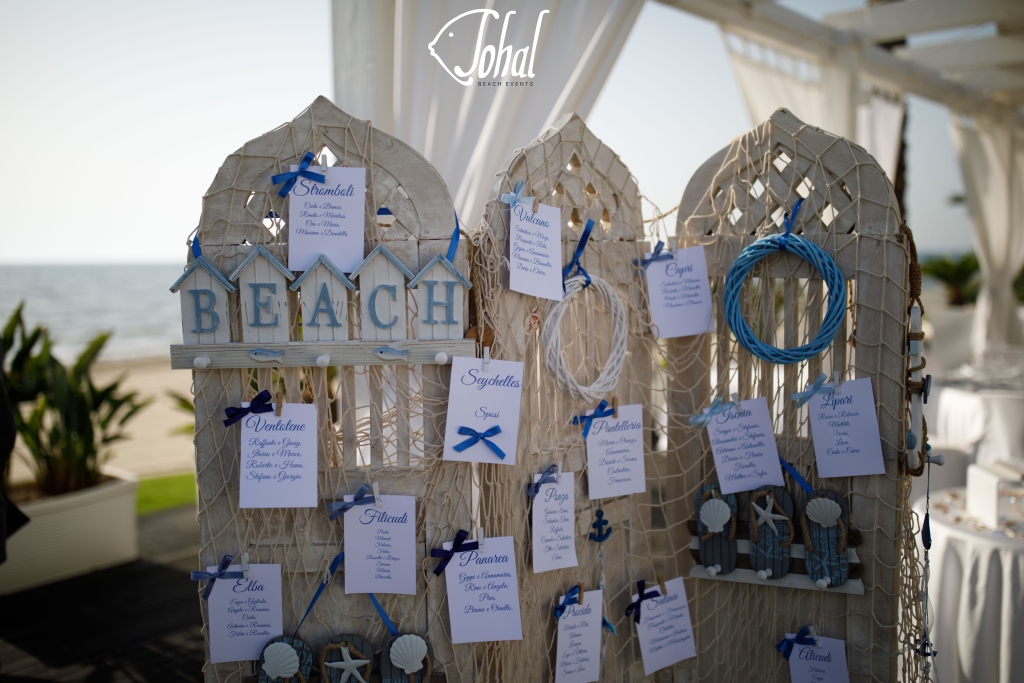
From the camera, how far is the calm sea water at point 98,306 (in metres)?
18.5

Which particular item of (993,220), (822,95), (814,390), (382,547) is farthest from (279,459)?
(993,220)

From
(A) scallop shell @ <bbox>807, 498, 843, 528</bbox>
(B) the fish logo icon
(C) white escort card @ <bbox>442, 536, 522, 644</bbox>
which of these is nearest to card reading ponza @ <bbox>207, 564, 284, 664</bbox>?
(C) white escort card @ <bbox>442, 536, 522, 644</bbox>

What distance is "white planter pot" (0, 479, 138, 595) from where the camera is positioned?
3.03 m

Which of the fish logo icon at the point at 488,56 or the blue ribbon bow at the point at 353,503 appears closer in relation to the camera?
the blue ribbon bow at the point at 353,503

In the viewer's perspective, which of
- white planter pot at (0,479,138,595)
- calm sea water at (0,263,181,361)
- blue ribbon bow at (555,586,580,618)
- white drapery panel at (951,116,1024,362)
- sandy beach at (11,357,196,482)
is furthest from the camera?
calm sea water at (0,263,181,361)

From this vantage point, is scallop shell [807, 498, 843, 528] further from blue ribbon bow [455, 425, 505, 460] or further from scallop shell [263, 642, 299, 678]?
scallop shell [263, 642, 299, 678]

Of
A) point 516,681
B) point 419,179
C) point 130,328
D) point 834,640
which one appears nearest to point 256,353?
point 419,179

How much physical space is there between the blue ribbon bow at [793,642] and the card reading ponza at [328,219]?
1.37 m

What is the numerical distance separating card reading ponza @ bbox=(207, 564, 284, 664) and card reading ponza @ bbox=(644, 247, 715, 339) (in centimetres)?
105

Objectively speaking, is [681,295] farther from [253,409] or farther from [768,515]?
[253,409]

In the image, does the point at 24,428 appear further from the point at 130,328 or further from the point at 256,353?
the point at 130,328

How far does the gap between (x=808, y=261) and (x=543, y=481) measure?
0.80 meters

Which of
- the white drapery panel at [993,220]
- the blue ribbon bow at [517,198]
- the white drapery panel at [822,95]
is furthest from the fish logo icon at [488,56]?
the white drapery panel at [993,220]

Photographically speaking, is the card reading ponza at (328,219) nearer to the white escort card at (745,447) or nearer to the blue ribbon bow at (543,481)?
the blue ribbon bow at (543,481)
